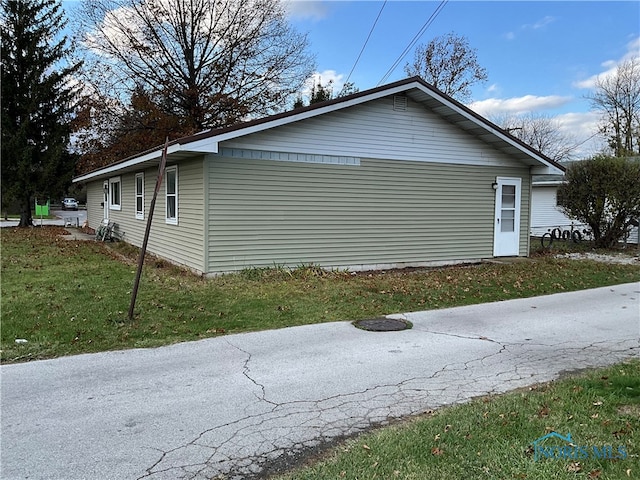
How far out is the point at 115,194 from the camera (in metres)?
18.4

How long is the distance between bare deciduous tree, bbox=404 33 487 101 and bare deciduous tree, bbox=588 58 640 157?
326 inches

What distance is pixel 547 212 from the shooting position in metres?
23.9

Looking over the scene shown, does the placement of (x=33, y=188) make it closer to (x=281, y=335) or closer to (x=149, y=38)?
(x=149, y=38)

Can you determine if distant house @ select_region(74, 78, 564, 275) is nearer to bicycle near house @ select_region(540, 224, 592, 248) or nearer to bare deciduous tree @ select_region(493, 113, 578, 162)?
bicycle near house @ select_region(540, 224, 592, 248)

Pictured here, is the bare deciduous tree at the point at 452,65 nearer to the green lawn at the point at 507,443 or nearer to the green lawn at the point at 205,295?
the green lawn at the point at 205,295

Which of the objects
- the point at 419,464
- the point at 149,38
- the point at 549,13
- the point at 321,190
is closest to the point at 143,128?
the point at 149,38

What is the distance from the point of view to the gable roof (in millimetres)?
8758

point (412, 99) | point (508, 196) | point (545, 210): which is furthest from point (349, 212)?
point (545, 210)

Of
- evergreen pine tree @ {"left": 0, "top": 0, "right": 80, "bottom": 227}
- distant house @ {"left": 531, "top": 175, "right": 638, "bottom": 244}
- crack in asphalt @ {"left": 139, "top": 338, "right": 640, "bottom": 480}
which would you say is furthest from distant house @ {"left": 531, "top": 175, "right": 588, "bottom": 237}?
evergreen pine tree @ {"left": 0, "top": 0, "right": 80, "bottom": 227}

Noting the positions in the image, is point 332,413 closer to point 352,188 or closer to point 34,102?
point 352,188

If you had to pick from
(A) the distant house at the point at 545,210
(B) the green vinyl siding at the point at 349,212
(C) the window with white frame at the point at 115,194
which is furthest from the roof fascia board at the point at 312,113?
(A) the distant house at the point at 545,210

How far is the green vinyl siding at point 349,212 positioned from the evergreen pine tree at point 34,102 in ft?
62.8

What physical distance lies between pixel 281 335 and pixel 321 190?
17.3 feet

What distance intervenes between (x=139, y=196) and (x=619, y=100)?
1275 inches
